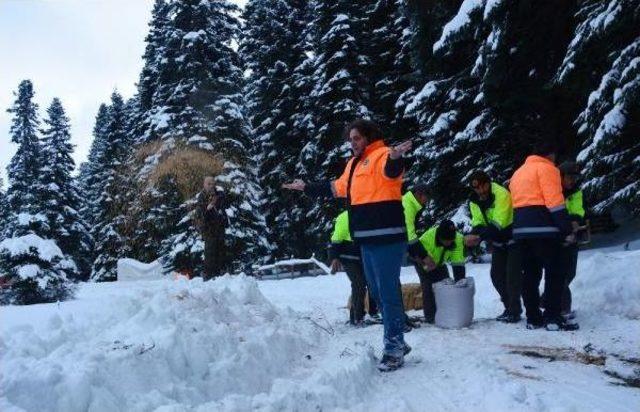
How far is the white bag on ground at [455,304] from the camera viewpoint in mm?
6629

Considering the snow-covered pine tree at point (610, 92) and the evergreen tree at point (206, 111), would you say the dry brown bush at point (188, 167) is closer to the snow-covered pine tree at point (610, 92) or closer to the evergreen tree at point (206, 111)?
the evergreen tree at point (206, 111)

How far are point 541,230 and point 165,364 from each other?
13.9 feet

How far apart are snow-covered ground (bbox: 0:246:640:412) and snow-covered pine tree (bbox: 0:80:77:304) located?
619cm

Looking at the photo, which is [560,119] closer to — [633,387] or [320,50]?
[633,387]

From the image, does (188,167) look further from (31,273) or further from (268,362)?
(268,362)

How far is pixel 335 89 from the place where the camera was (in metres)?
23.5

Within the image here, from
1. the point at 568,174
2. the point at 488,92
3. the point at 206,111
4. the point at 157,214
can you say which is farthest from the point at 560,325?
the point at 157,214

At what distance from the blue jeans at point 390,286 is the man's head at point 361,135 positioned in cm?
89

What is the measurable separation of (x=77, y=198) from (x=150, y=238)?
35.2 feet

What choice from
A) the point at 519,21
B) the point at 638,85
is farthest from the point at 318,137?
the point at 638,85

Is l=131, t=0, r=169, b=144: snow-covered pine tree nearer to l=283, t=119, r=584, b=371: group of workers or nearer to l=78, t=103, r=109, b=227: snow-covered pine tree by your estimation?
l=78, t=103, r=109, b=227: snow-covered pine tree

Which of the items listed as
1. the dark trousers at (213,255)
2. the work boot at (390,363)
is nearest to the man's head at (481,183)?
the work boot at (390,363)

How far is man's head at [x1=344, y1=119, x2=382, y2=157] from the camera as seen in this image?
4.84 meters

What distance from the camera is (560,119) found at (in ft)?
42.2
